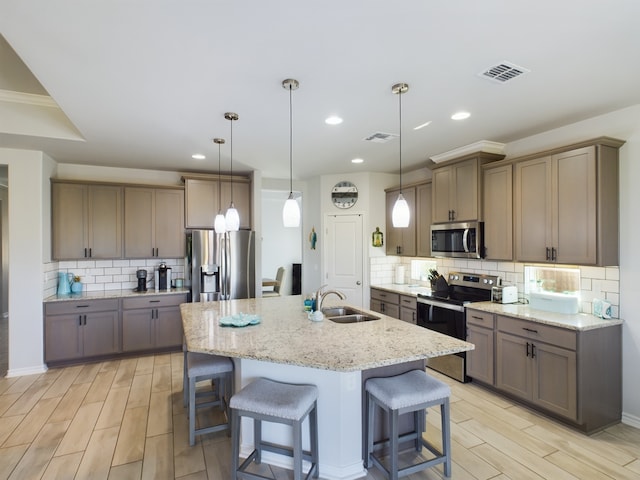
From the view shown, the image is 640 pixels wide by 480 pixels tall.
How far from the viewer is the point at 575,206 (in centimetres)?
298

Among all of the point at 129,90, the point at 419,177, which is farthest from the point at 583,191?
the point at 129,90

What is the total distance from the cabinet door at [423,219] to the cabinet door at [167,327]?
352 cm

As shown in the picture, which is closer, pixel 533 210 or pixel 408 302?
pixel 533 210

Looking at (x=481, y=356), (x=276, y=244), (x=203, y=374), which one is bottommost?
(x=481, y=356)

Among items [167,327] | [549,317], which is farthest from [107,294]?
[549,317]

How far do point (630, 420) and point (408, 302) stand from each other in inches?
90.0

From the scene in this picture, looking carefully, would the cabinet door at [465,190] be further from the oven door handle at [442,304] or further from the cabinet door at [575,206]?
the oven door handle at [442,304]

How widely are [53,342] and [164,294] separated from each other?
1.34 metres

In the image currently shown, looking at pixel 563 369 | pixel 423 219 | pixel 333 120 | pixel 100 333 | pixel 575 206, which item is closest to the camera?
pixel 563 369

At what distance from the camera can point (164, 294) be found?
4684mm

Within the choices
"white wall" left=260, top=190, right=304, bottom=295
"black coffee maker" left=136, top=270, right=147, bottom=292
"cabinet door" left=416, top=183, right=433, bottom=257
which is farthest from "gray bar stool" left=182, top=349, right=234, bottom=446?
"white wall" left=260, top=190, right=304, bottom=295

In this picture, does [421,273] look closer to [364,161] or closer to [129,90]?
[364,161]

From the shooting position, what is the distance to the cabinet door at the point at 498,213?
3551mm

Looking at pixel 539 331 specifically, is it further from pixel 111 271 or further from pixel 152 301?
pixel 111 271
